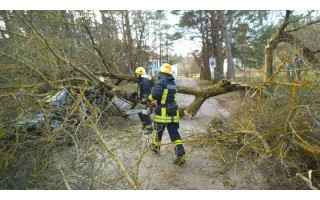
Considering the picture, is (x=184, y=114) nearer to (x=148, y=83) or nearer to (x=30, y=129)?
(x=148, y=83)

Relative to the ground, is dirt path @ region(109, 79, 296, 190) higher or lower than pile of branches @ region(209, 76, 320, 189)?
lower

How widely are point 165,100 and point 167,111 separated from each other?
192mm

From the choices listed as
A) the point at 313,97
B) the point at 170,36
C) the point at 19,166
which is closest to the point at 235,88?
the point at 313,97

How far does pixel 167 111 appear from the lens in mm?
3688

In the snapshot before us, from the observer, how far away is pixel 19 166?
2.73 m

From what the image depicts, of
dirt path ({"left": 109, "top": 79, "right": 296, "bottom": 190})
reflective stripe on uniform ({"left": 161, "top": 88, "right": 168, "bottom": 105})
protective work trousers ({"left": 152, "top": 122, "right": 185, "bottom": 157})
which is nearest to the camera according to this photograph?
dirt path ({"left": 109, "top": 79, "right": 296, "bottom": 190})

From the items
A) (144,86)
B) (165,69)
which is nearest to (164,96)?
(165,69)

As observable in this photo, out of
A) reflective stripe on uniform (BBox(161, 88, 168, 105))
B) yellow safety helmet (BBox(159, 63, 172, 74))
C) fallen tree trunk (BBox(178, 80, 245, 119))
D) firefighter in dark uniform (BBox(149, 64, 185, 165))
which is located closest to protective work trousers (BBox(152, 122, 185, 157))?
firefighter in dark uniform (BBox(149, 64, 185, 165))

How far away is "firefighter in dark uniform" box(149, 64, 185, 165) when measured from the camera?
3.64m

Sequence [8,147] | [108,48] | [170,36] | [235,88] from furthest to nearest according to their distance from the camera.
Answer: [170,36] → [108,48] → [235,88] → [8,147]

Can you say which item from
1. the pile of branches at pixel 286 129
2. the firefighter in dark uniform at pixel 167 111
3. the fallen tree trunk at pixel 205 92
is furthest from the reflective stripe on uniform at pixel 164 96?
the fallen tree trunk at pixel 205 92

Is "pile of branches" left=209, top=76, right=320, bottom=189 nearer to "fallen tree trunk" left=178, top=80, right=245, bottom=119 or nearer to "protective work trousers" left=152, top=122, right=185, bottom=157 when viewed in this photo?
"protective work trousers" left=152, top=122, right=185, bottom=157

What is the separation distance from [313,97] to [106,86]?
14.3 feet

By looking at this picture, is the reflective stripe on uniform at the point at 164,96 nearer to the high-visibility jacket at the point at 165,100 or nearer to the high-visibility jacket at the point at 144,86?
the high-visibility jacket at the point at 165,100
